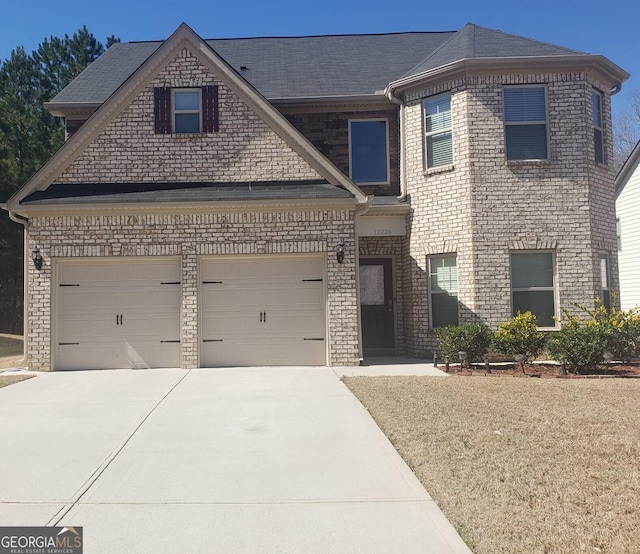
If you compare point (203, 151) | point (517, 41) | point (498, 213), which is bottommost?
point (498, 213)

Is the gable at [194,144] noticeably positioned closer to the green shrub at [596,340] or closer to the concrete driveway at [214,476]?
the concrete driveway at [214,476]

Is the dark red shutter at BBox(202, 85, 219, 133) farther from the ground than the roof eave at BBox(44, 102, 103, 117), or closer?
closer

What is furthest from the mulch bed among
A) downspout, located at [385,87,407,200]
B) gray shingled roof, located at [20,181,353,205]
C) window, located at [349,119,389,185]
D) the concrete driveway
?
window, located at [349,119,389,185]

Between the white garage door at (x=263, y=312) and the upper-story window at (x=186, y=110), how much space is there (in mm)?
3020

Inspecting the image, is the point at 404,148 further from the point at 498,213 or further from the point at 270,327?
the point at 270,327

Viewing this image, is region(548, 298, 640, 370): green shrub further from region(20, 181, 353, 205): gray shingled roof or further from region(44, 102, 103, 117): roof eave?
region(44, 102, 103, 117): roof eave

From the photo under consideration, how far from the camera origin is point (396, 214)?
1381 centimetres

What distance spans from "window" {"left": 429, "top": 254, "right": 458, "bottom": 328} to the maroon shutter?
6643mm

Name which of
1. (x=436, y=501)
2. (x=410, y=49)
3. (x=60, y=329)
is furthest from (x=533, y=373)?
(x=410, y=49)

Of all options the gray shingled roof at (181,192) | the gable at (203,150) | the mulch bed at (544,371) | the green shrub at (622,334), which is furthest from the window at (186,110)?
the green shrub at (622,334)

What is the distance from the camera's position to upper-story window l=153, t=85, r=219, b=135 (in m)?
12.6

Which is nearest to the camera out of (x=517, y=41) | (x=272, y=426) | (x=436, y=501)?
(x=436, y=501)

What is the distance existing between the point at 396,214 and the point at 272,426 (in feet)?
26.0

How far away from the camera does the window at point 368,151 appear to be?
14641mm
